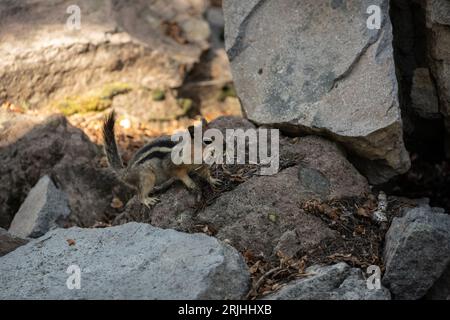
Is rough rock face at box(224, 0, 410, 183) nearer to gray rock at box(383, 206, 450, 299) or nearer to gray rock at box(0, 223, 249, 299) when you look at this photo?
gray rock at box(383, 206, 450, 299)

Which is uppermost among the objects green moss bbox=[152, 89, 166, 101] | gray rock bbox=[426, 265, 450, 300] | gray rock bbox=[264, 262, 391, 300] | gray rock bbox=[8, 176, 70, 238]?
green moss bbox=[152, 89, 166, 101]

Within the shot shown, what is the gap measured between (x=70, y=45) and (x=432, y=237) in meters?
4.88

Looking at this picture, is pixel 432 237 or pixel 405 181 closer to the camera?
pixel 432 237

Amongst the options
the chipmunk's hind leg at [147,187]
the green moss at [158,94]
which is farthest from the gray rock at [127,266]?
the green moss at [158,94]

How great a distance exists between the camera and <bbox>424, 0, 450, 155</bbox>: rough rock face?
19.7 feet

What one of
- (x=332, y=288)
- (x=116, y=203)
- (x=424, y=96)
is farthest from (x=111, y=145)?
(x=424, y=96)

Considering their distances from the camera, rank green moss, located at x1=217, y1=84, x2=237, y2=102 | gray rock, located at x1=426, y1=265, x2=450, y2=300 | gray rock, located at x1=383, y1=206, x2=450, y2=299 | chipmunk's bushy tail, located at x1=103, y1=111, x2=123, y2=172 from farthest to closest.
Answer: green moss, located at x1=217, y1=84, x2=237, y2=102
chipmunk's bushy tail, located at x1=103, y1=111, x2=123, y2=172
gray rock, located at x1=426, y1=265, x2=450, y2=300
gray rock, located at x1=383, y1=206, x2=450, y2=299

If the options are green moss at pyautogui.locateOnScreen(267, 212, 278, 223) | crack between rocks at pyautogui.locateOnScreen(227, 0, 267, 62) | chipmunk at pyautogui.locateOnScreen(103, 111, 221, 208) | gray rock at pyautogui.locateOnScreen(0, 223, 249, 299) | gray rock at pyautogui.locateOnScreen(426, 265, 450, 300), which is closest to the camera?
gray rock at pyautogui.locateOnScreen(0, 223, 249, 299)

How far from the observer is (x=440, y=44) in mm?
6105

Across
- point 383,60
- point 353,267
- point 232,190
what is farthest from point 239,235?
point 383,60

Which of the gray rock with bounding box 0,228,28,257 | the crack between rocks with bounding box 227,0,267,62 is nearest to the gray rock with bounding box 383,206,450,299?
the crack between rocks with bounding box 227,0,267,62

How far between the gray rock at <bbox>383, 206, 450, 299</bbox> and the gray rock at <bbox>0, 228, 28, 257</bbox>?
299 centimetres
